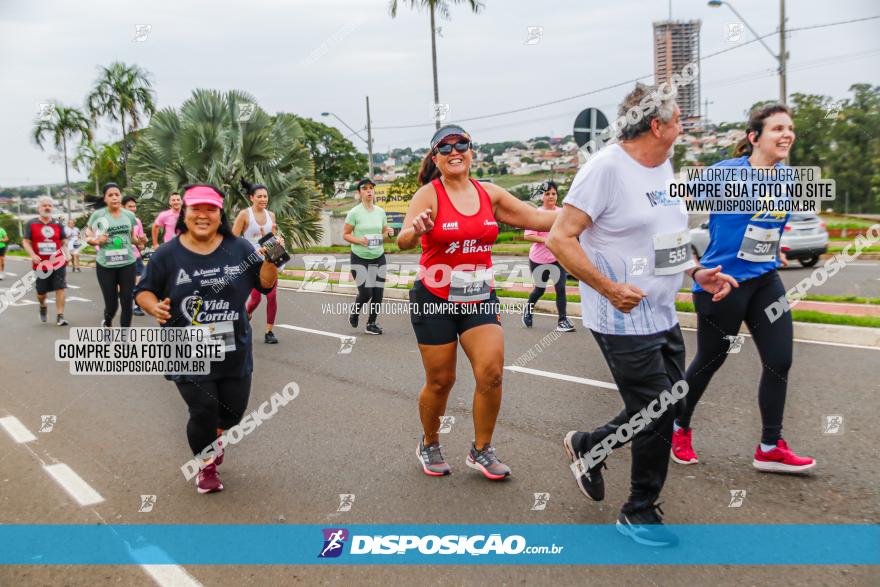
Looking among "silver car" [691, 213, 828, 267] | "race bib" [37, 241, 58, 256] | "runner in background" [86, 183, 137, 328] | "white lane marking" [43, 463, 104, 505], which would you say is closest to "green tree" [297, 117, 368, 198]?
"silver car" [691, 213, 828, 267]

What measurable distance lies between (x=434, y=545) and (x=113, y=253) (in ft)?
23.1

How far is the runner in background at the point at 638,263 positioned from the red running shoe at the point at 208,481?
235cm

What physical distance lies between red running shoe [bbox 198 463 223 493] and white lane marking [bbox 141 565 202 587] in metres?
0.87

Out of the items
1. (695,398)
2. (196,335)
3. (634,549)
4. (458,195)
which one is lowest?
(634,549)

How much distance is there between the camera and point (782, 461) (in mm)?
3992


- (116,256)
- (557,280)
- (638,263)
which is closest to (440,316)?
(638,263)

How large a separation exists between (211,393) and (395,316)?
7374 mm

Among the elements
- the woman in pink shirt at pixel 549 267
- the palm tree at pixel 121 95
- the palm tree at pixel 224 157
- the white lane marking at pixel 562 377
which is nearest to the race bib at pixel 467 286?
the white lane marking at pixel 562 377

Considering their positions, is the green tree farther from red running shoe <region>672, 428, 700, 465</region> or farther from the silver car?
red running shoe <region>672, 428, 700, 465</region>

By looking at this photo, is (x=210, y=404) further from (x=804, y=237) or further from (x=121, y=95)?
(x=121, y=95)

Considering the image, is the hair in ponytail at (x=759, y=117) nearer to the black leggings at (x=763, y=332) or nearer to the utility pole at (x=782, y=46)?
the black leggings at (x=763, y=332)

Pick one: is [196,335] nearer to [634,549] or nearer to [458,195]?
[458,195]

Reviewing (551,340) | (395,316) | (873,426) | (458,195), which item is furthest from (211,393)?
(395,316)

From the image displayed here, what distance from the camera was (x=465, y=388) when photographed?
20.7 ft
